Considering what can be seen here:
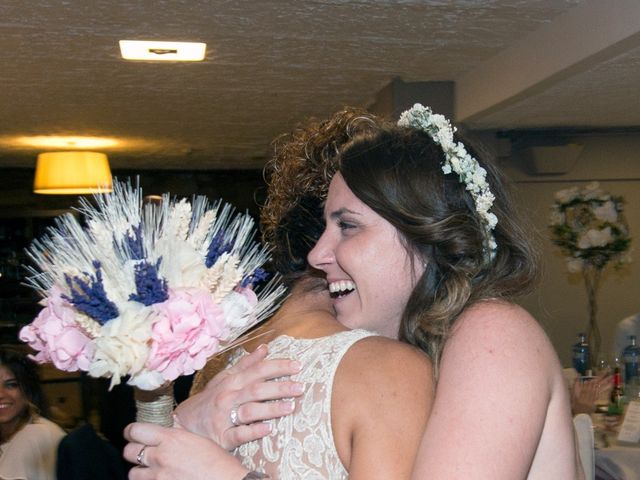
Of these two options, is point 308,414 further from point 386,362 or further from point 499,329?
point 499,329

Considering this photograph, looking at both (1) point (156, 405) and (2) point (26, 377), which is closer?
(1) point (156, 405)

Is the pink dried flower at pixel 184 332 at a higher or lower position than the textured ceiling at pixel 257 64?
lower

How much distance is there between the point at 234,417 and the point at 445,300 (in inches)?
16.3

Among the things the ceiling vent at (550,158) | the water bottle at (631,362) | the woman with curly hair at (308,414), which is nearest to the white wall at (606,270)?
the ceiling vent at (550,158)

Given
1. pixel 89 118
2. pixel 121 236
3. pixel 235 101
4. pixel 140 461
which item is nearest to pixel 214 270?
pixel 121 236

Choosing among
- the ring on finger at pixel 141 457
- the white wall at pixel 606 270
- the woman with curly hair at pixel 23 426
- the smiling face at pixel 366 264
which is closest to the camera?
the ring on finger at pixel 141 457

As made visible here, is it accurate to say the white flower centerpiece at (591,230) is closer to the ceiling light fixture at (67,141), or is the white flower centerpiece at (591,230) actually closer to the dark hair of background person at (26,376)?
the dark hair of background person at (26,376)

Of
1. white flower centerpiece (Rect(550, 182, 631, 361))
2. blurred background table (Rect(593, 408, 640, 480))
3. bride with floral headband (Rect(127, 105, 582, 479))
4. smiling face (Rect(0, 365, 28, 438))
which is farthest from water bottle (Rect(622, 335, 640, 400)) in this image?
bride with floral headband (Rect(127, 105, 582, 479))

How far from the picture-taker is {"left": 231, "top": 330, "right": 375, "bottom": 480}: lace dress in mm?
1388

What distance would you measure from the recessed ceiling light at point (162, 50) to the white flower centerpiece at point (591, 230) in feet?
8.69

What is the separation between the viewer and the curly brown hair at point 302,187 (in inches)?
73.8

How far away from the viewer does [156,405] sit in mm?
1463

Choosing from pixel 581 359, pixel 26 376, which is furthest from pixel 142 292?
pixel 581 359

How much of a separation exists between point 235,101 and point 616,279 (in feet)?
11.8
